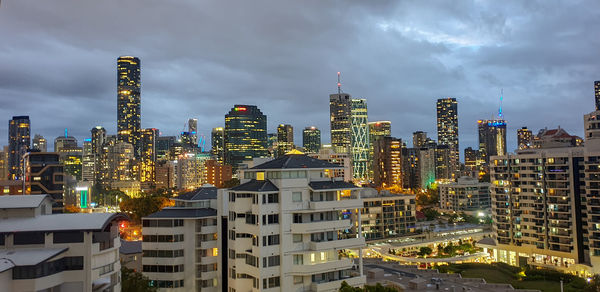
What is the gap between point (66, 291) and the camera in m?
32.8

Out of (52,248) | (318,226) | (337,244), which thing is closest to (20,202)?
(52,248)

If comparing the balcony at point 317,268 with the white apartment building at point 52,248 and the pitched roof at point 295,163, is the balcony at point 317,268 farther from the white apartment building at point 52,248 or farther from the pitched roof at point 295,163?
the white apartment building at point 52,248

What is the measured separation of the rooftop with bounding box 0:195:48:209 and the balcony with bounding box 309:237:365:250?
28.0 meters

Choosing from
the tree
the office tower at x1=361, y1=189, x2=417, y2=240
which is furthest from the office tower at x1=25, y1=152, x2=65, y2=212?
the office tower at x1=361, y1=189, x2=417, y2=240

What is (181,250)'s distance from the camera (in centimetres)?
5359

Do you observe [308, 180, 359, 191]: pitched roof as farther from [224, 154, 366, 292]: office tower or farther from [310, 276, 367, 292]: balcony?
[310, 276, 367, 292]: balcony

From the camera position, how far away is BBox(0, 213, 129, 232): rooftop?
32969mm

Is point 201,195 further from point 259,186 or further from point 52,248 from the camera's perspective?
point 52,248

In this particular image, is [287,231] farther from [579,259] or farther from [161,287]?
[579,259]

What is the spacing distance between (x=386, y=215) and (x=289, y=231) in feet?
286

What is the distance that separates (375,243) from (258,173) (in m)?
75.9

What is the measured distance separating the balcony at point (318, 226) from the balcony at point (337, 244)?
60.3 inches

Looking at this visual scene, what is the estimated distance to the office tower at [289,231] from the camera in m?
46.8

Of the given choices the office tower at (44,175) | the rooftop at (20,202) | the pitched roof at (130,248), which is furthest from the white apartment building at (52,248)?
the office tower at (44,175)
